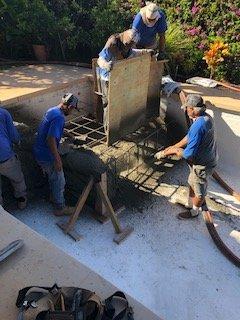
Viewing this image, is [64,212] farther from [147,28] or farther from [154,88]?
[147,28]

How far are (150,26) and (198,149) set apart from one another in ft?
9.98

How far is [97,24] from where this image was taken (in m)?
8.75

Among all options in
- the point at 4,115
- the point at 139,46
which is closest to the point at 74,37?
the point at 139,46

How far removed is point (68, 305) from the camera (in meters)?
2.82

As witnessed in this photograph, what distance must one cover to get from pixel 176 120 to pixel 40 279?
210 inches

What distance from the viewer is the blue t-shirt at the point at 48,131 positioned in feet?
17.1

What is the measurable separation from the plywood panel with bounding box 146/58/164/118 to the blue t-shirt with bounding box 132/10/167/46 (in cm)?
62

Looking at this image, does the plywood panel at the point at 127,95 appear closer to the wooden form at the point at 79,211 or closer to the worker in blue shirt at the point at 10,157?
the wooden form at the point at 79,211

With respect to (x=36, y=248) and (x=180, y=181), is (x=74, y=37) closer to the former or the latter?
(x=180, y=181)

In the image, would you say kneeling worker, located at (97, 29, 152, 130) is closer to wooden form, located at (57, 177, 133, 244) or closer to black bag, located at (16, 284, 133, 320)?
wooden form, located at (57, 177, 133, 244)

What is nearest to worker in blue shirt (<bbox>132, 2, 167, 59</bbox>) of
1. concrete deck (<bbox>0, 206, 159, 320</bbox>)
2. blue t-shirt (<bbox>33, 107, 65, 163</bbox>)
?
blue t-shirt (<bbox>33, 107, 65, 163</bbox>)

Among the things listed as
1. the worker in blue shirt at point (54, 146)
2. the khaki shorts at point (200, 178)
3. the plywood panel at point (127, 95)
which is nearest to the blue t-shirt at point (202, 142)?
the khaki shorts at point (200, 178)

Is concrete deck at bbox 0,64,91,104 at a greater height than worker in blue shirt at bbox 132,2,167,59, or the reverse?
worker in blue shirt at bbox 132,2,167,59

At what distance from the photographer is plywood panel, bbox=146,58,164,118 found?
23.5 feet
